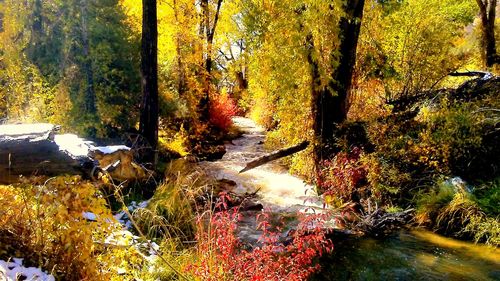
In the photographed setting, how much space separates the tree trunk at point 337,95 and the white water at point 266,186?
1085 mm

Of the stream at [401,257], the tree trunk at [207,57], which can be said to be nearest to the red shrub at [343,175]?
the stream at [401,257]

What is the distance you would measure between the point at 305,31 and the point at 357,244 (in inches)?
189

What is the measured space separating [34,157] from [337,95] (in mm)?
6535

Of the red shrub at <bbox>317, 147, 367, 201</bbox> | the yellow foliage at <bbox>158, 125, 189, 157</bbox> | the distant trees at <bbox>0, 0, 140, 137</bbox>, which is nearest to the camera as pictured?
the red shrub at <bbox>317, 147, 367, 201</bbox>

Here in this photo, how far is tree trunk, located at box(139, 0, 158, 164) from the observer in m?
9.23

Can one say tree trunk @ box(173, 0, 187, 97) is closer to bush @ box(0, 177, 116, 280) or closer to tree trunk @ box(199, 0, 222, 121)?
tree trunk @ box(199, 0, 222, 121)

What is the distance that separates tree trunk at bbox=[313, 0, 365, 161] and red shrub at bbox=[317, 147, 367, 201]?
52 centimetres

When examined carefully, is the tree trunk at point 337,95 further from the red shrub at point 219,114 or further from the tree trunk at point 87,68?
the red shrub at point 219,114

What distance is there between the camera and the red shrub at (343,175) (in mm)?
8414

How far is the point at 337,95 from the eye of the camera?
369 inches

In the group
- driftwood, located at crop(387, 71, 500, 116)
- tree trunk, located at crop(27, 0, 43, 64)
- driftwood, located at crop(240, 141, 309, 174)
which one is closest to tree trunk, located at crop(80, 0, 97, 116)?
tree trunk, located at crop(27, 0, 43, 64)

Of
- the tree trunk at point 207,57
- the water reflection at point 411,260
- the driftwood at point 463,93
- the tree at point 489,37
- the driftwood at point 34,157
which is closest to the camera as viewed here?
the driftwood at point 34,157

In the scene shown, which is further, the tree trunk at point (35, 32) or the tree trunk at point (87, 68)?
the tree trunk at point (35, 32)

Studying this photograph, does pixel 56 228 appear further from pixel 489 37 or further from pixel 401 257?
pixel 489 37
